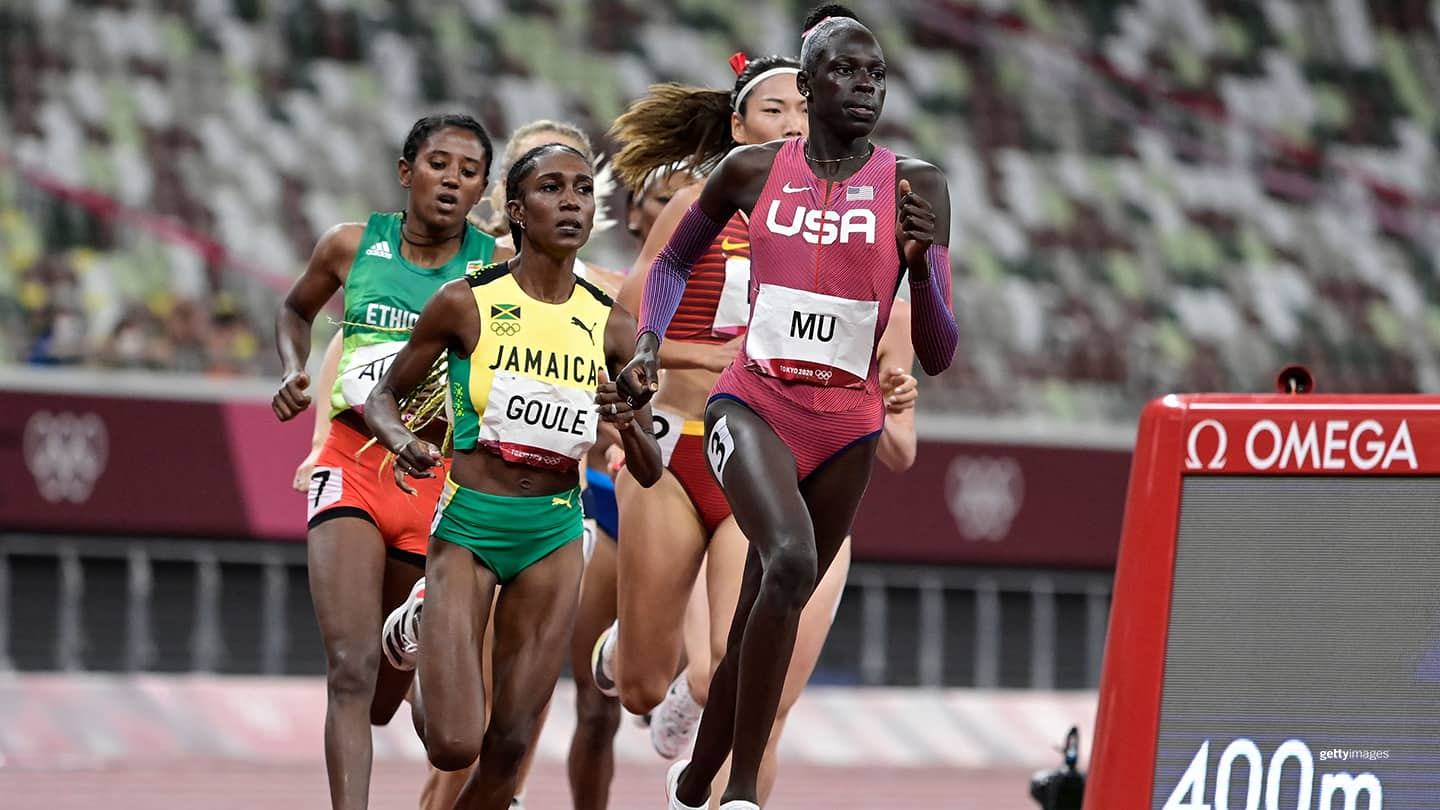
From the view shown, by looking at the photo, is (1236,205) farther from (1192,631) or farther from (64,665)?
(1192,631)

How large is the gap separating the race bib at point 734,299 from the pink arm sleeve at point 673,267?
33.4 inches

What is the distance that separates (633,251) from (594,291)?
1014 cm

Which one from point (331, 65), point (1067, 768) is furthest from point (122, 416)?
point (1067, 768)

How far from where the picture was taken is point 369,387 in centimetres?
648

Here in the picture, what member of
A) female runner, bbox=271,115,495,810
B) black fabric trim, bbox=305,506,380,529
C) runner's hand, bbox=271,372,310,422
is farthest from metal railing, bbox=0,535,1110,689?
runner's hand, bbox=271,372,310,422

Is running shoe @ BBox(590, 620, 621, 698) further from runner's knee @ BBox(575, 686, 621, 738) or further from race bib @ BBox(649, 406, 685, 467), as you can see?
race bib @ BBox(649, 406, 685, 467)

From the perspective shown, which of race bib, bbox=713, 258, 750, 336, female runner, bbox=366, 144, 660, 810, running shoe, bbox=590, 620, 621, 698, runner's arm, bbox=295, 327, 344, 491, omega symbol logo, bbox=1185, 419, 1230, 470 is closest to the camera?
omega symbol logo, bbox=1185, 419, 1230, 470

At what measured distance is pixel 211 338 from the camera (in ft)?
43.0

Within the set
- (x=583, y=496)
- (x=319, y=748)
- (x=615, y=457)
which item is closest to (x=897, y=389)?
(x=615, y=457)

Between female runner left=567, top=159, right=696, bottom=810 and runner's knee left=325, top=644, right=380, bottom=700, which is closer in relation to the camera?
runner's knee left=325, top=644, right=380, bottom=700

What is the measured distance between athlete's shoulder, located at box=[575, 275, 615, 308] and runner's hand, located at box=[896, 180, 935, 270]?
118cm

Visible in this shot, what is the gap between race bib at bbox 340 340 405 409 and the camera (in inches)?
255

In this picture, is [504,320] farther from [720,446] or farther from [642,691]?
[642,691]

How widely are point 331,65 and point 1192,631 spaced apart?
1356 centimetres
